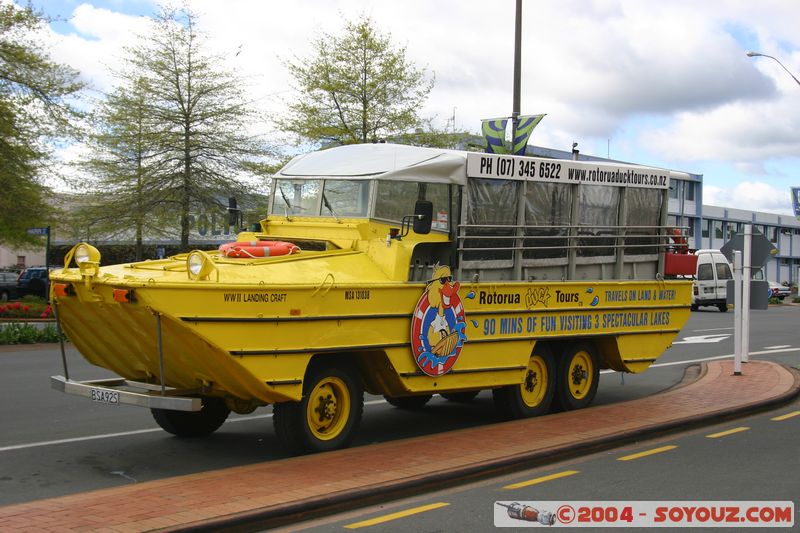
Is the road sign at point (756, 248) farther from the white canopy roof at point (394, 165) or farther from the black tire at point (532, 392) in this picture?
the white canopy roof at point (394, 165)

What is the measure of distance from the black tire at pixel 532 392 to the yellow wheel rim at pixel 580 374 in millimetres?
406

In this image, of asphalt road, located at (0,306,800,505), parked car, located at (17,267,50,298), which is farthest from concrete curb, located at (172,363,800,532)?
parked car, located at (17,267,50,298)

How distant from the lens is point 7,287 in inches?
1652

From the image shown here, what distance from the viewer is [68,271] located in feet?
29.3

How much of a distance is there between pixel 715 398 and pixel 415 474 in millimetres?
6329

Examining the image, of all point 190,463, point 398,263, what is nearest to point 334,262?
point 398,263

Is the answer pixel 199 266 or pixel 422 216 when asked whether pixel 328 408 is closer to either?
pixel 199 266

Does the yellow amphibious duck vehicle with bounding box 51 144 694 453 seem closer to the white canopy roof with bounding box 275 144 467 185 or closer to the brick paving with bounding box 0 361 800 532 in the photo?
the white canopy roof with bounding box 275 144 467 185

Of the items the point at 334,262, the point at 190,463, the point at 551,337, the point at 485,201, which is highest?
the point at 485,201

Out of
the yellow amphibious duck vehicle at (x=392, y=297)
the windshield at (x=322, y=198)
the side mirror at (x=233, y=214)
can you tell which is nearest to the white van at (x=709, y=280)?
the yellow amphibious duck vehicle at (x=392, y=297)

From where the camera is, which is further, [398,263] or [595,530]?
[398,263]

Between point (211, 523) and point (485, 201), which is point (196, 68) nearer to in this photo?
point (485, 201)

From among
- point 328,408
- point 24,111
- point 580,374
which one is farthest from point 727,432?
point 24,111

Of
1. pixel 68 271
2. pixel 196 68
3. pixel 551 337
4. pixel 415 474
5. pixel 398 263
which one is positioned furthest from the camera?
pixel 196 68
